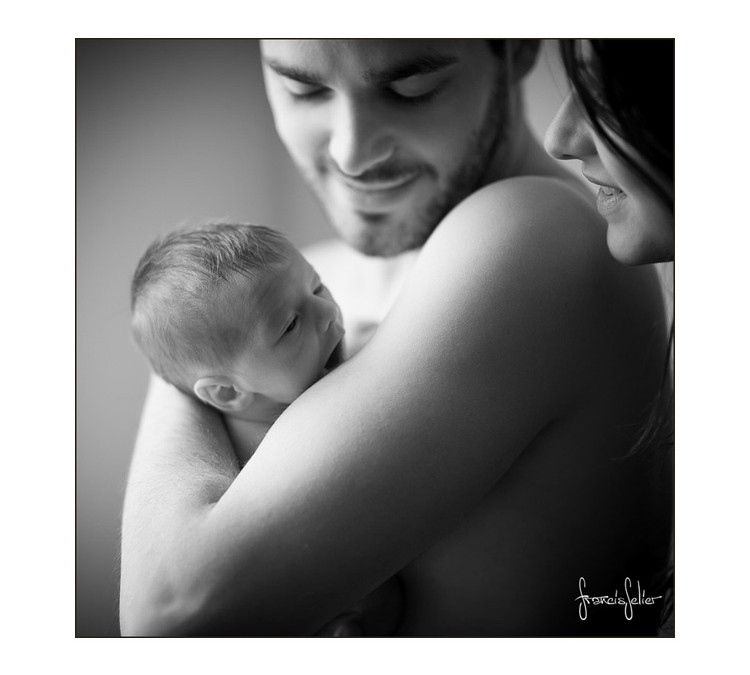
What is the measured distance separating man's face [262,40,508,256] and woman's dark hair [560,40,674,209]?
140 mm

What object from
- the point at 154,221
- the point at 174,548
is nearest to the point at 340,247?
the point at 154,221

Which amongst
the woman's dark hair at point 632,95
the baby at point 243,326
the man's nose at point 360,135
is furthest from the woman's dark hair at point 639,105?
the baby at point 243,326

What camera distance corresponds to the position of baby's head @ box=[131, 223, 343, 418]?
100 cm

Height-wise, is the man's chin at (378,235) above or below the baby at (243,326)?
above

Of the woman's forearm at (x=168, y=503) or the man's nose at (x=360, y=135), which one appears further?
the man's nose at (x=360, y=135)

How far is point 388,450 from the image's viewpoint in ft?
3.01

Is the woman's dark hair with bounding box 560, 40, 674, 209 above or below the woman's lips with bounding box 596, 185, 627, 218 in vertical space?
above

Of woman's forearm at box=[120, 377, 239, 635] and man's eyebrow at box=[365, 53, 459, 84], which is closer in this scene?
woman's forearm at box=[120, 377, 239, 635]

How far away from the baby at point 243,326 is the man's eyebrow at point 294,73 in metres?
0.22

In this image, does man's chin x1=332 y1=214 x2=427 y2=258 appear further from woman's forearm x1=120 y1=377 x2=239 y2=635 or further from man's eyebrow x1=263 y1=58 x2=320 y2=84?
woman's forearm x1=120 y1=377 x2=239 y2=635

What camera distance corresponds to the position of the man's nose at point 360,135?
43.3 inches
